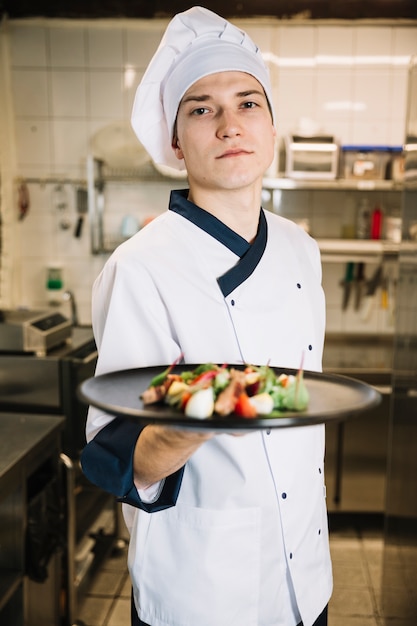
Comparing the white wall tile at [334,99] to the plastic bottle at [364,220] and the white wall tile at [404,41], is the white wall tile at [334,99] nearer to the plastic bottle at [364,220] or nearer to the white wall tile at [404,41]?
the white wall tile at [404,41]

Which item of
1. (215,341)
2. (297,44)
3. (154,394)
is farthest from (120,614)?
(297,44)

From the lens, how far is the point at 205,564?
3.56ft

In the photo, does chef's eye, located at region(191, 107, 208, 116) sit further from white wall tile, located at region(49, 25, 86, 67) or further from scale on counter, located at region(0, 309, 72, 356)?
white wall tile, located at region(49, 25, 86, 67)

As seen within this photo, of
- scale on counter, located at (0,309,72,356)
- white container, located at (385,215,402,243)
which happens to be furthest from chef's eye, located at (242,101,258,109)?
white container, located at (385,215,402,243)

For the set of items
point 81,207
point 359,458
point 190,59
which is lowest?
point 359,458

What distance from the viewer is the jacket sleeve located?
0.98 m

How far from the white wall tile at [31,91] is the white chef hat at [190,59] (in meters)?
2.63

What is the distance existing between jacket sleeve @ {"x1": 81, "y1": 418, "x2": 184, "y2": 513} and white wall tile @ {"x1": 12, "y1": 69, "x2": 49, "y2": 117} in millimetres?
3042

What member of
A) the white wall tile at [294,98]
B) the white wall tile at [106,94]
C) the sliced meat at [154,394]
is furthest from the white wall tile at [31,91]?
the sliced meat at [154,394]

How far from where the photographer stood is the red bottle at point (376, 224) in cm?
353

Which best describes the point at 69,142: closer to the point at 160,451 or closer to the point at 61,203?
the point at 61,203

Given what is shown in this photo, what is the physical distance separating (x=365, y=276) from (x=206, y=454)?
2.76 meters

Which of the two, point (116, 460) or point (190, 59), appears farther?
point (190, 59)

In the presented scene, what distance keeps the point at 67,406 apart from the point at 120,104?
1.96 meters
